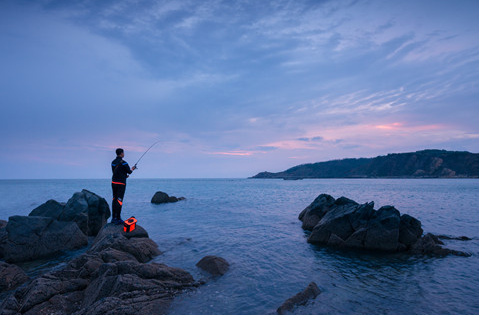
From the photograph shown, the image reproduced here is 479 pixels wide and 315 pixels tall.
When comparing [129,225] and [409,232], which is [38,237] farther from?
[409,232]

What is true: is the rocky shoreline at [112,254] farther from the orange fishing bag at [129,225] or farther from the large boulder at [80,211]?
the orange fishing bag at [129,225]

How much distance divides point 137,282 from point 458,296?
9298mm

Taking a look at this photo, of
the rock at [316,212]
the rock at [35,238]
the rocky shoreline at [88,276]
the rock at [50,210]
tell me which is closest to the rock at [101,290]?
the rocky shoreline at [88,276]

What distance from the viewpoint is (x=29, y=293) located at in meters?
6.01

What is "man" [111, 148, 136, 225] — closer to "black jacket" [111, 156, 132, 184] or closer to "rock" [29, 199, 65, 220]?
"black jacket" [111, 156, 132, 184]

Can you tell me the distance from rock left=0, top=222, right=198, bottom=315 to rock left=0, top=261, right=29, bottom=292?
1897 millimetres

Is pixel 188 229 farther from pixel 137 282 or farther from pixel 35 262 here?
pixel 137 282

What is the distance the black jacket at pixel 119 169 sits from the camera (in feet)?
40.2

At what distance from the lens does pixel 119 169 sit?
12.3m

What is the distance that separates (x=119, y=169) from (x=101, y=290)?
7374mm

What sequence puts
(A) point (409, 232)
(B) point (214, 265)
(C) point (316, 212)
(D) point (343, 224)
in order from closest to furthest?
(B) point (214, 265) → (A) point (409, 232) → (D) point (343, 224) → (C) point (316, 212)

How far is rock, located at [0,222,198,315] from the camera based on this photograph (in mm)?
5637

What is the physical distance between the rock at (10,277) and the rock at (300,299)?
8.36m

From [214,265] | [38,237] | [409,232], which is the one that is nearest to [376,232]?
[409,232]
